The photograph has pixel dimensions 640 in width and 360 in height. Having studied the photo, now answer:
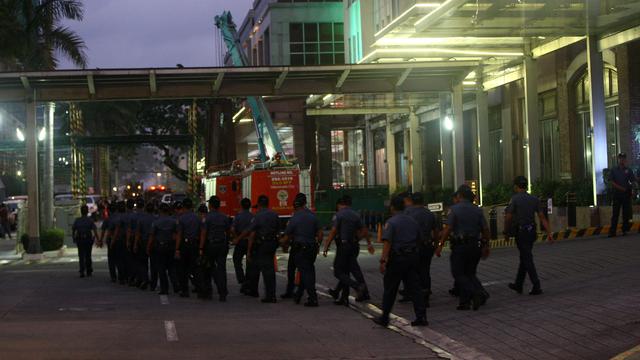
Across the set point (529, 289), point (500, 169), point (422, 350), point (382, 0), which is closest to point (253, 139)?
point (382, 0)

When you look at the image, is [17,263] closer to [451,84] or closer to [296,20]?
[451,84]

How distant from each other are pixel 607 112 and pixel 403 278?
63.4 feet

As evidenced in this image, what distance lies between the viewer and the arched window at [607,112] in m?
28.1

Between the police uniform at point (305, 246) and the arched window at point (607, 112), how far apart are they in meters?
15.2

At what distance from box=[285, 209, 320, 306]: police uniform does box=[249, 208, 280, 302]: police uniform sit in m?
0.67

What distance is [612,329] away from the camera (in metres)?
10.2

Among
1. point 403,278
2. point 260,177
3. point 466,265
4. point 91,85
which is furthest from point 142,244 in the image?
point 260,177

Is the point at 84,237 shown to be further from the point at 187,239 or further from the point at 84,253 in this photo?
the point at 187,239

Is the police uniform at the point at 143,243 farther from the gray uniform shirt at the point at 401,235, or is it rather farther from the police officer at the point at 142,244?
the gray uniform shirt at the point at 401,235

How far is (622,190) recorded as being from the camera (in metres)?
19.5

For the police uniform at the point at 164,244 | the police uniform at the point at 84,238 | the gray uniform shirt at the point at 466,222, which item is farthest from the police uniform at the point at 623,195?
the police uniform at the point at 84,238

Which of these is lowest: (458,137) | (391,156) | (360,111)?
(458,137)

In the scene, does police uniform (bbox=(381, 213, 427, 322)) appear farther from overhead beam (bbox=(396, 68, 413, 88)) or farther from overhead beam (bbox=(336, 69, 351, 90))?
overhead beam (bbox=(396, 68, 413, 88))

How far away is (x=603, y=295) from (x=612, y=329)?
7.61 feet
